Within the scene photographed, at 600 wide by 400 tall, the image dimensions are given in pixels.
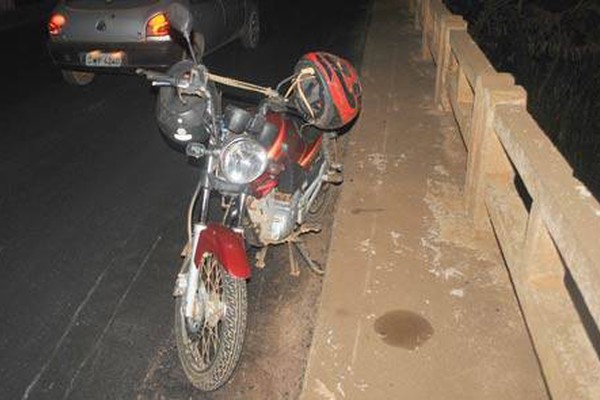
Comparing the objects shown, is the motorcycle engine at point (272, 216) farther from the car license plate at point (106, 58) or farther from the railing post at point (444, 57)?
the car license plate at point (106, 58)

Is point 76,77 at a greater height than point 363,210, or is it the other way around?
point 363,210

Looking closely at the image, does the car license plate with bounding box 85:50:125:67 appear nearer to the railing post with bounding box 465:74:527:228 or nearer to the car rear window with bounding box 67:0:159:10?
the car rear window with bounding box 67:0:159:10

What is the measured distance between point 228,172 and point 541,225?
5.24 ft

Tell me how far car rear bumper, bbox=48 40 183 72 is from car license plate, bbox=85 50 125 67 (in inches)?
1.4

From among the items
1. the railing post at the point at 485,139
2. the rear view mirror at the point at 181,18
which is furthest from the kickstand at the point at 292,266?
the rear view mirror at the point at 181,18

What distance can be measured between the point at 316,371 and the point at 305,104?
1.53 metres

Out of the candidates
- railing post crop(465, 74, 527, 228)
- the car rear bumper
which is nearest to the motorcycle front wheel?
railing post crop(465, 74, 527, 228)

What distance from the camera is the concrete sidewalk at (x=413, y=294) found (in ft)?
10.9

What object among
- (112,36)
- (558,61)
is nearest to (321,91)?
(112,36)

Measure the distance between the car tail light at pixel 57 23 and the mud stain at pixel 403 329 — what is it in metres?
6.20

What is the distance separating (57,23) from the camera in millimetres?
8008

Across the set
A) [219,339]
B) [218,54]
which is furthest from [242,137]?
[218,54]

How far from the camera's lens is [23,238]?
199 inches

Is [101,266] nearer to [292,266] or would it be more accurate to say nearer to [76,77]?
[292,266]
